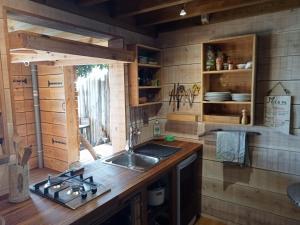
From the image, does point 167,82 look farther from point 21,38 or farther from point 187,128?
point 21,38

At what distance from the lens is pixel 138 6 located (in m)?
1.87

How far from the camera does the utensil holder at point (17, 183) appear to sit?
1242 mm

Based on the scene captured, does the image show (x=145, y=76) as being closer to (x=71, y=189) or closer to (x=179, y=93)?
(x=179, y=93)

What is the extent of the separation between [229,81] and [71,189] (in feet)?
5.78

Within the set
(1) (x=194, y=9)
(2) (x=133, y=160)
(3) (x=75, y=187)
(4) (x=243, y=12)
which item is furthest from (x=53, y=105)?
(4) (x=243, y=12)

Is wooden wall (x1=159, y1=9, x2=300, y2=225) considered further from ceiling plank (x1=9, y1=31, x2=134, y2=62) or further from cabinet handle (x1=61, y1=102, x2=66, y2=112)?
cabinet handle (x1=61, y1=102, x2=66, y2=112)

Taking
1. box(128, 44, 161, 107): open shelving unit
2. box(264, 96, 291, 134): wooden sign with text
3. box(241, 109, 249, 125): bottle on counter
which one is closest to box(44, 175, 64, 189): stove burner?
box(128, 44, 161, 107): open shelving unit

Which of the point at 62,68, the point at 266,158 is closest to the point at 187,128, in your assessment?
the point at 266,158

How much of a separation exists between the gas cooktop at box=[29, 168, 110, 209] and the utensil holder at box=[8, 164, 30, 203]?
0.11m

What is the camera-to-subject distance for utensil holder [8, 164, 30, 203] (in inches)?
48.9

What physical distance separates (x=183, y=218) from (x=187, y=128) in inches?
37.3

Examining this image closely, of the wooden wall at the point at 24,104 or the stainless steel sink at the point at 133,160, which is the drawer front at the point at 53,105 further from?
the stainless steel sink at the point at 133,160

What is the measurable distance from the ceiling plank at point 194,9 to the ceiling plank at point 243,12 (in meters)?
0.27

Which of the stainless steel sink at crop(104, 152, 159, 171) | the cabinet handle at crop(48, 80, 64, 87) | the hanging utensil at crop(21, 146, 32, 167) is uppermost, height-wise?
the cabinet handle at crop(48, 80, 64, 87)
